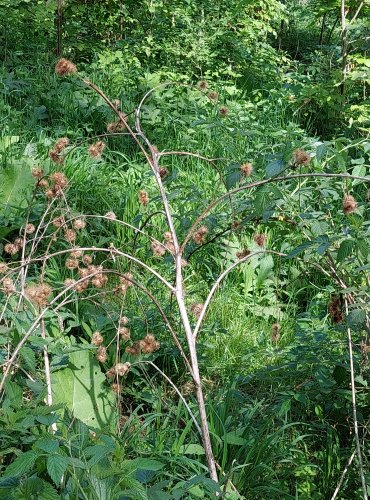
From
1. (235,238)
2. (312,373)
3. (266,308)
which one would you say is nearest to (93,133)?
(235,238)

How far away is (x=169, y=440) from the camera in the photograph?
2439mm

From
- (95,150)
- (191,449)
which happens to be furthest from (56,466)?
(95,150)

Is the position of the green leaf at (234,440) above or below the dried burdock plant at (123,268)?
below

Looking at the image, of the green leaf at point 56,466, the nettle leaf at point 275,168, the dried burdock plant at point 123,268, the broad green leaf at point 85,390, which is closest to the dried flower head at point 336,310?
the dried burdock plant at point 123,268

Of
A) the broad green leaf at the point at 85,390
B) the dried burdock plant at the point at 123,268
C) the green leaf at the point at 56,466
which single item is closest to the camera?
the green leaf at the point at 56,466

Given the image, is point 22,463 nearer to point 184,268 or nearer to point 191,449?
point 191,449

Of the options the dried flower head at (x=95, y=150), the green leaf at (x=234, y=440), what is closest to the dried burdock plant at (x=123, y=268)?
the dried flower head at (x=95, y=150)

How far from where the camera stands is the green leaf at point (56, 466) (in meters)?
1.49

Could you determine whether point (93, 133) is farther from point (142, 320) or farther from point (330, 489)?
point (330, 489)

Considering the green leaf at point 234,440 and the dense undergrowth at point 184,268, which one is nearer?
the dense undergrowth at point 184,268

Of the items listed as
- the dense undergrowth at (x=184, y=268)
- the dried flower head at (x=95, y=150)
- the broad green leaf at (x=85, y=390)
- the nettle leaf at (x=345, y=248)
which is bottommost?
the broad green leaf at (x=85, y=390)

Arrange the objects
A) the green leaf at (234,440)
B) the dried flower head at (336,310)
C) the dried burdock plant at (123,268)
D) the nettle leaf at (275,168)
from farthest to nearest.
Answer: the dried flower head at (336,310)
the green leaf at (234,440)
the nettle leaf at (275,168)
the dried burdock plant at (123,268)

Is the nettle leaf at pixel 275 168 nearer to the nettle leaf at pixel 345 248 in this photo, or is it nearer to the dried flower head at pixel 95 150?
the nettle leaf at pixel 345 248

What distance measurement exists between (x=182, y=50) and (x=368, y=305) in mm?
4728
